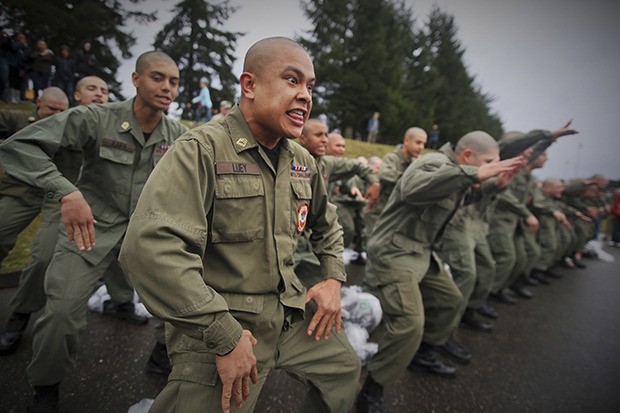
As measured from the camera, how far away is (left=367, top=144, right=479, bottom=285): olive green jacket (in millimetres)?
2582

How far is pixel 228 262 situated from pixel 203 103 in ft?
40.7

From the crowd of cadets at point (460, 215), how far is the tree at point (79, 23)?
18.4ft

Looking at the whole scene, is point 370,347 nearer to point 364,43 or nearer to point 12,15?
point 12,15

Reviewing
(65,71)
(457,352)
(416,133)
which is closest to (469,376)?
(457,352)

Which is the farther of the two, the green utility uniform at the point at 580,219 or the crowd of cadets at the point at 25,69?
the green utility uniform at the point at 580,219

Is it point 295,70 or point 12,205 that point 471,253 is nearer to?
point 295,70

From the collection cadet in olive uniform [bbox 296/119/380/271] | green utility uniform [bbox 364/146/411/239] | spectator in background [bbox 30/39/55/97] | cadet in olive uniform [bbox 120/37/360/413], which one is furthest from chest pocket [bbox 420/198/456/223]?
spectator in background [bbox 30/39/55/97]

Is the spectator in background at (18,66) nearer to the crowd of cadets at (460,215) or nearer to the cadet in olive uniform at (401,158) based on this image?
the crowd of cadets at (460,215)

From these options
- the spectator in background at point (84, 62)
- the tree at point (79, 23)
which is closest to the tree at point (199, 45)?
the tree at point (79, 23)

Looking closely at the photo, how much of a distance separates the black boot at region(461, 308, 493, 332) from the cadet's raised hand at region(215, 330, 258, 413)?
400cm

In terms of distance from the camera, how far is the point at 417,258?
109 inches

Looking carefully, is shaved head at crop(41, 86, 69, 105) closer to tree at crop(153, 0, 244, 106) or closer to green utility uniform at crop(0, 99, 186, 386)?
green utility uniform at crop(0, 99, 186, 386)

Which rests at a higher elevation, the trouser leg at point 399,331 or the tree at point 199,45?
the tree at point 199,45

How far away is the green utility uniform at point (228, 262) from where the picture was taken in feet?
3.71
